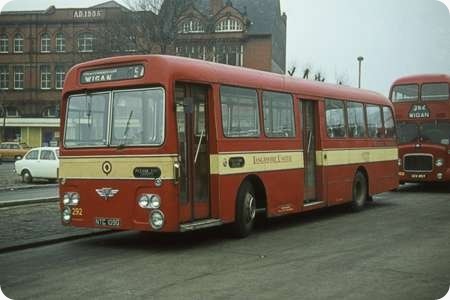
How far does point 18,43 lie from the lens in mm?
51812

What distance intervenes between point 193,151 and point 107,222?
67.4 inches

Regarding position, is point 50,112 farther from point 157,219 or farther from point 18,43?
point 157,219

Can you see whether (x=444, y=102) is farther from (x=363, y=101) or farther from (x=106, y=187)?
(x=106, y=187)

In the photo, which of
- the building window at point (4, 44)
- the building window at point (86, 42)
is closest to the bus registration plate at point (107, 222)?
the building window at point (86, 42)

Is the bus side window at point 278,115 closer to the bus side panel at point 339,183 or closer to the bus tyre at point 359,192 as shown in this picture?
the bus side panel at point 339,183

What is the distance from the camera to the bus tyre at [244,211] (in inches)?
451

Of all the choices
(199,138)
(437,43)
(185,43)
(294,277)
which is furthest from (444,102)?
(185,43)

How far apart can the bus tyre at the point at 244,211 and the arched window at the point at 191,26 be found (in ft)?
92.2

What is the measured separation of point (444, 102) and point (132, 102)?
14976mm

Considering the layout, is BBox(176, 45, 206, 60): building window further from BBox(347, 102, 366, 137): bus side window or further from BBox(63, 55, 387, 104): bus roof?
BBox(63, 55, 387, 104): bus roof

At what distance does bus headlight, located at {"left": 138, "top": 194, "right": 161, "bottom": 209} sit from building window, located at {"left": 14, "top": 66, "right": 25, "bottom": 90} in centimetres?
5255

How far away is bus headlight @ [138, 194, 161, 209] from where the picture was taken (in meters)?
9.95

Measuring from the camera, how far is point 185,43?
39.2m

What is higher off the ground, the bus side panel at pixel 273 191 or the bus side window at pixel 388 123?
the bus side window at pixel 388 123
